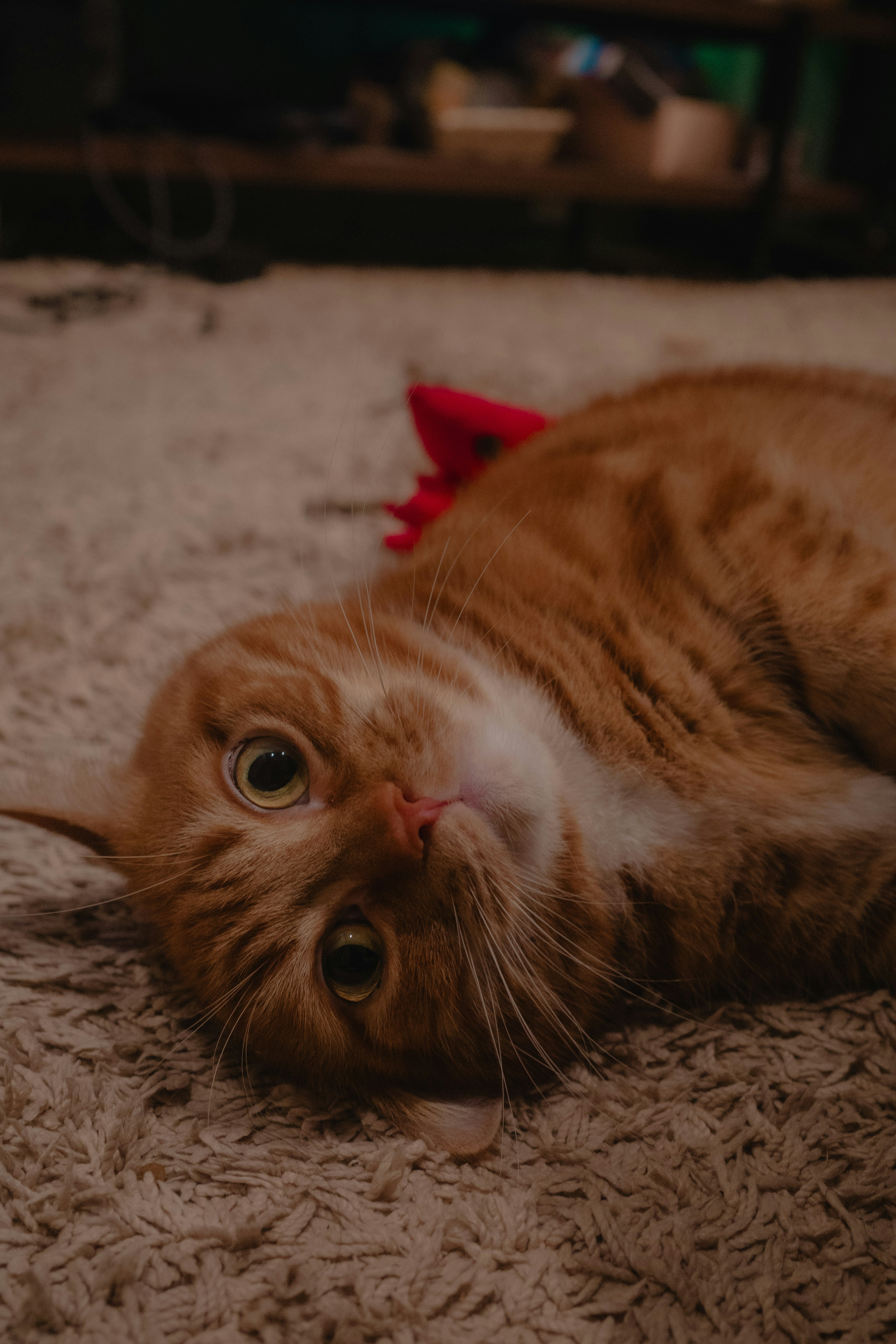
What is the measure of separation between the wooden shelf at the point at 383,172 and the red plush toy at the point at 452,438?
2402mm

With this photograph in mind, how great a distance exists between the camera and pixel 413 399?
145 cm

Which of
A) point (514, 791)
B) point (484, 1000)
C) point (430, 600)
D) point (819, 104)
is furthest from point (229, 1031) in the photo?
point (819, 104)

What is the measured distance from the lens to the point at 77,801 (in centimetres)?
103

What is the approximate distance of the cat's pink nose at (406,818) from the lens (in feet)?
2.67

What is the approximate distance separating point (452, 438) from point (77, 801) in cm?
80

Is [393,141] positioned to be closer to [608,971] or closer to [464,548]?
[464,548]

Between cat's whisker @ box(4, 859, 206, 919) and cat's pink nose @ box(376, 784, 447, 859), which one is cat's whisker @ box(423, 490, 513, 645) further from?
cat's whisker @ box(4, 859, 206, 919)

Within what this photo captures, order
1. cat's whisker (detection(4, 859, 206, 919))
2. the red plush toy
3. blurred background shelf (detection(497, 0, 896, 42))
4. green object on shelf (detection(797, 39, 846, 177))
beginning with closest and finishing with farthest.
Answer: cat's whisker (detection(4, 859, 206, 919)) → the red plush toy → blurred background shelf (detection(497, 0, 896, 42)) → green object on shelf (detection(797, 39, 846, 177))

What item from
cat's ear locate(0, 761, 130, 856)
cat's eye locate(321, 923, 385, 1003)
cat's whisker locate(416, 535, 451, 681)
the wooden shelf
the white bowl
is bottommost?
cat's eye locate(321, 923, 385, 1003)

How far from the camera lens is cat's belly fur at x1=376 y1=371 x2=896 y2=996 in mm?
924

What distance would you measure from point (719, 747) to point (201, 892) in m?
0.53

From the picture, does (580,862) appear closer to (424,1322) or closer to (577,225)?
(424,1322)

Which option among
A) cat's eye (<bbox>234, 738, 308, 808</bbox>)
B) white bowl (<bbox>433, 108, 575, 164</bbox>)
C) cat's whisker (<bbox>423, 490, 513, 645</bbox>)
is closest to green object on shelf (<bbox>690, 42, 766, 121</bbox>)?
white bowl (<bbox>433, 108, 575, 164</bbox>)

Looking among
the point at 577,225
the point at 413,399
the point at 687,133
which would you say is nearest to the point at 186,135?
the point at 577,225
